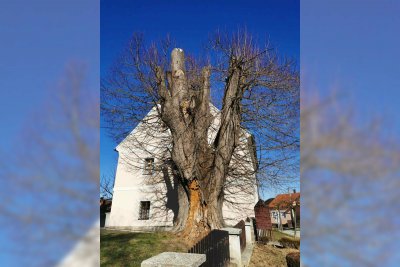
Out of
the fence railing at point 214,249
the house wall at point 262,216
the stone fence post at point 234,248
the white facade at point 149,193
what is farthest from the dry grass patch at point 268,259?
the house wall at point 262,216

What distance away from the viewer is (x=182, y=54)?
675 centimetres

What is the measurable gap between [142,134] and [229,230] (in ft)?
18.7

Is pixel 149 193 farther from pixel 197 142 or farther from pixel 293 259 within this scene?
pixel 293 259

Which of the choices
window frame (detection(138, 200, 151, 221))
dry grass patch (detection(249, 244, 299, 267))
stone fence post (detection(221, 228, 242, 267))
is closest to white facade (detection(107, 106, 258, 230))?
window frame (detection(138, 200, 151, 221))

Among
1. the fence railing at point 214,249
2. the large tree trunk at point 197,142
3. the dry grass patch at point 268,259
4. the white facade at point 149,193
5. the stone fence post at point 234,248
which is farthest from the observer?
the white facade at point 149,193

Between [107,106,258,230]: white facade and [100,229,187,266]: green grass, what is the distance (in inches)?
122

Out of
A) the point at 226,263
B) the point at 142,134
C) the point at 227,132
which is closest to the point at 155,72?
the point at 227,132

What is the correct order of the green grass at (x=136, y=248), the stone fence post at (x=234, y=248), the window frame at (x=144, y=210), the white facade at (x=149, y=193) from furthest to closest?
the window frame at (x=144, y=210) → the white facade at (x=149, y=193) → the stone fence post at (x=234, y=248) → the green grass at (x=136, y=248)

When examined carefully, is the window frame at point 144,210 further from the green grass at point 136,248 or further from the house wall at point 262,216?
the green grass at point 136,248

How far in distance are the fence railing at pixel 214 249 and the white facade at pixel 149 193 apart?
4470 mm

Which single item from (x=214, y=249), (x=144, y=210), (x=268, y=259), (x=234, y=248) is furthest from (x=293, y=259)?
(x=144, y=210)

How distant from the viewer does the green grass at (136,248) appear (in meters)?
3.97
